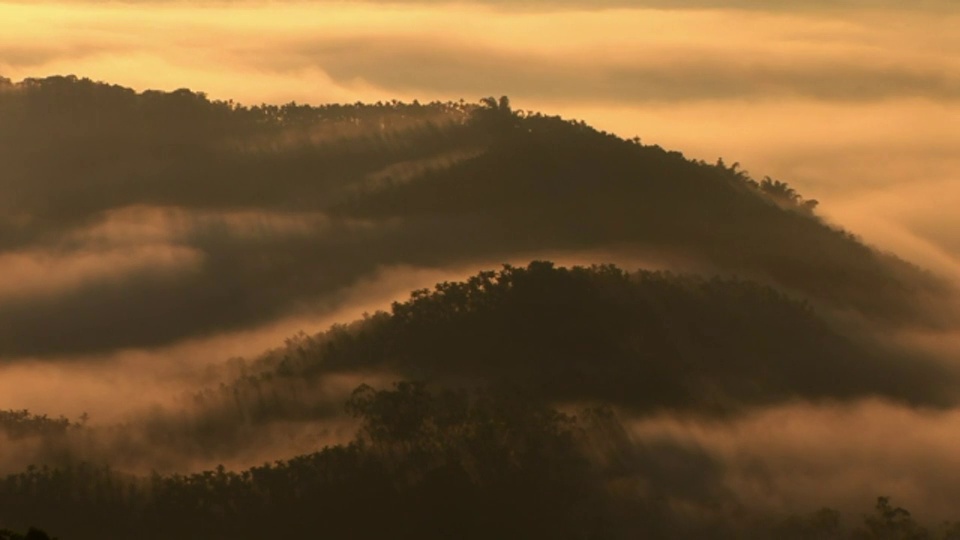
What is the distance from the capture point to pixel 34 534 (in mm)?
107750
